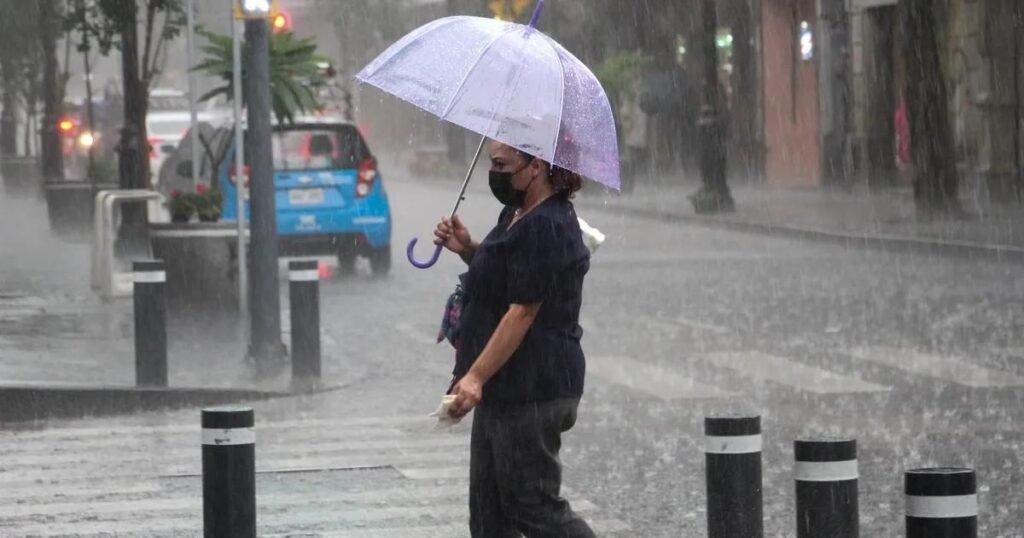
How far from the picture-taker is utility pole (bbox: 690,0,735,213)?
3117 centimetres

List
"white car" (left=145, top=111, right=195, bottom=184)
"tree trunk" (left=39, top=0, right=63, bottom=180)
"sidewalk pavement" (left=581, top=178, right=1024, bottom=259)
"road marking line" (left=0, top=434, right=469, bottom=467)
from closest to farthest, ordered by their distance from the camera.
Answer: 1. "road marking line" (left=0, top=434, right=469, bottom=467)
2. "sidewalk pavement" (left=581, top=178, right=1024, bottom=259)
3. "tree trunk" (left=39, top=0, right=63, bottom=180)
4. "white car" (left=145, top=111, right=195, bottom=184)

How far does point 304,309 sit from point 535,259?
733 cm

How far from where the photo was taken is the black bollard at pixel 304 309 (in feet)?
42.2

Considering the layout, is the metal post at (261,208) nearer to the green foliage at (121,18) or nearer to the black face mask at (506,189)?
the green foliage at (121,18)

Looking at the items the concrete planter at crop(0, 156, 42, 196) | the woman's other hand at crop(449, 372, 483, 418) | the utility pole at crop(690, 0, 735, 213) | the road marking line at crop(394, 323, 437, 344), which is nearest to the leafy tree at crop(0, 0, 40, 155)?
the concrete planter at crop(0, 156, 42, 196)

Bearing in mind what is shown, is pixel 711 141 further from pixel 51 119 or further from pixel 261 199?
pixel 261 199

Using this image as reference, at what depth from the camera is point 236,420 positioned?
6305mm

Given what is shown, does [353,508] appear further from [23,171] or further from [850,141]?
[23,171]

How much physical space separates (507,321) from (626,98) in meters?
37.2

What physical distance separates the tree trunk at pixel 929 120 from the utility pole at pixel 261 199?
46.9 ft

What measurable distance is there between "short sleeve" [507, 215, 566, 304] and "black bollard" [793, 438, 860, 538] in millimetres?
828

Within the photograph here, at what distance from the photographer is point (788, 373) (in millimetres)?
12992

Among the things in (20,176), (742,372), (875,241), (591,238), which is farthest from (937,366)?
(20,176)

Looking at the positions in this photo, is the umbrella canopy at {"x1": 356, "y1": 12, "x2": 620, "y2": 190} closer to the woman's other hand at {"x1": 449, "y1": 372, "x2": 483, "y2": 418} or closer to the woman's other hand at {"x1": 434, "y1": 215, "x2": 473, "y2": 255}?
the woman's other hand at {"x1": 434, "y1": 215, "x2": 473, "y2": 255}
